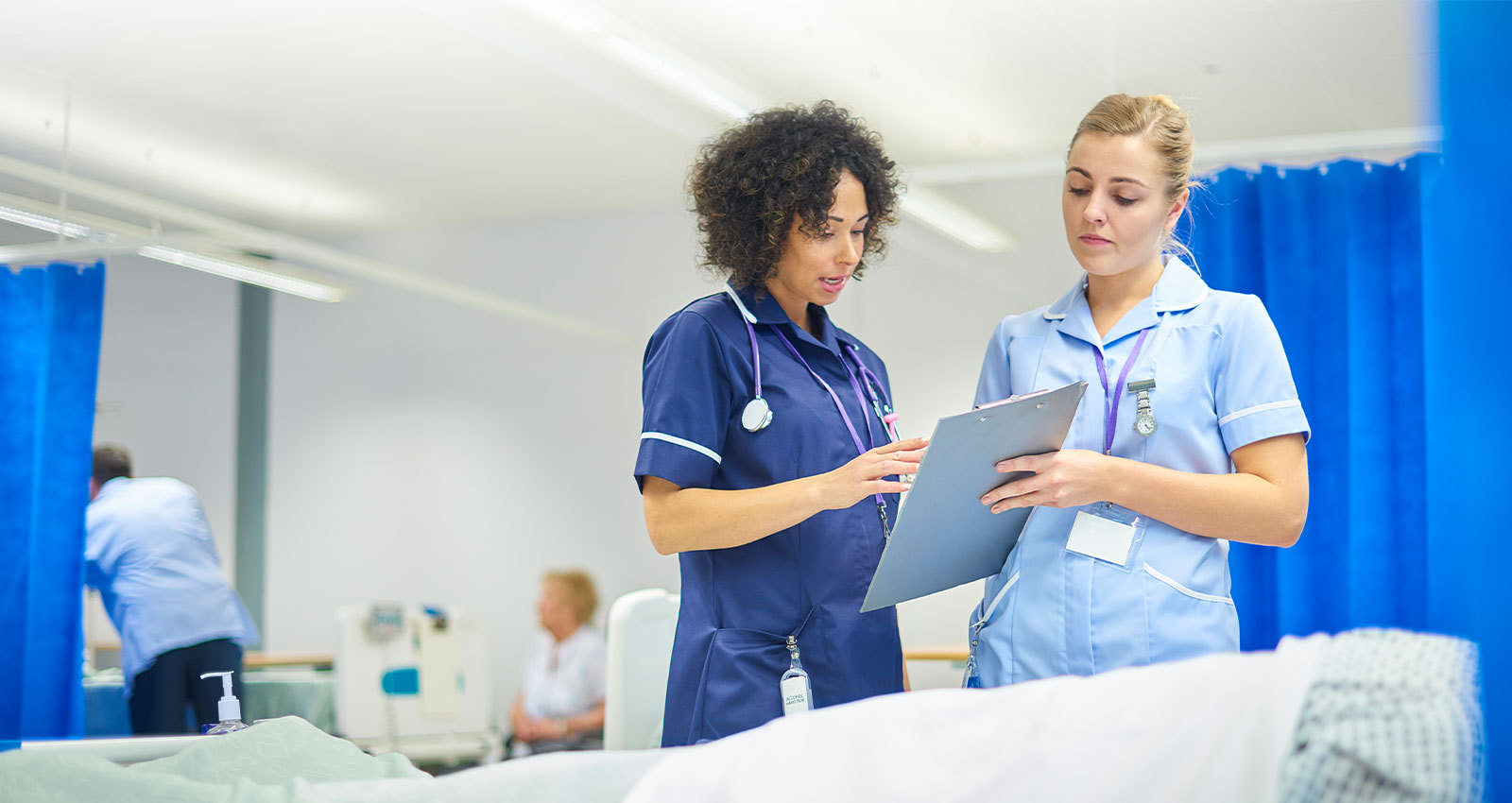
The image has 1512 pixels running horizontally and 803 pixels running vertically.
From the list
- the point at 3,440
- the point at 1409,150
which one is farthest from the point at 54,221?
the point at 1409,150

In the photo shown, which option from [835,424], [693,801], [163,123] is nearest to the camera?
[693,801]

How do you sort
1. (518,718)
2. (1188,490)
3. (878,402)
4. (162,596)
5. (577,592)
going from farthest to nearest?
(577,592) < (518,718) < (162,596) < (878,402) < (1188,490)

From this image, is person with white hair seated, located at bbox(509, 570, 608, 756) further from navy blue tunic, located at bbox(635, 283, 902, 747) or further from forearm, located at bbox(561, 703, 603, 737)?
navy blue tunic, located at bbox(635, 283, 902, 747)

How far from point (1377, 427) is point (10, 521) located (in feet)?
16.3

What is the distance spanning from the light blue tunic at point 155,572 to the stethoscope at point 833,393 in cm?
368

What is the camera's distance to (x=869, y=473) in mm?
1410

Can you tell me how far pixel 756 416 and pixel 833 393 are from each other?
0.18 meters

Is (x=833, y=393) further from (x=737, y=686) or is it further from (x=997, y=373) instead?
(x=737, y=686)

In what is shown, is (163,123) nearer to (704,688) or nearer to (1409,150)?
(704,688)

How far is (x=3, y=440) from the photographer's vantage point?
13.8 feet

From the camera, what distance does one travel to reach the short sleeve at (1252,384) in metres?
1.41

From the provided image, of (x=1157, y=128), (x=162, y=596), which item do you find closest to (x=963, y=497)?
(x=1157, y=128)

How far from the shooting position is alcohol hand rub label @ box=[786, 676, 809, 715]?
1.51m

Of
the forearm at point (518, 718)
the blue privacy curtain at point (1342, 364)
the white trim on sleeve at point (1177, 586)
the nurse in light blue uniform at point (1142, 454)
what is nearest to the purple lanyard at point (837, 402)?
the nurse in light blue uniform at point (1142, 454)
